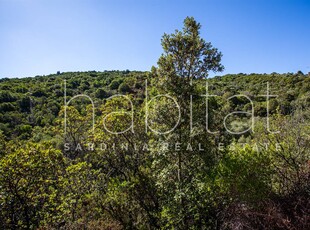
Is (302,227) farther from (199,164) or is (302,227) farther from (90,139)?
(90,139)

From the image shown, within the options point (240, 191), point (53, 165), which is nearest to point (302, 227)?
point (240, 191)

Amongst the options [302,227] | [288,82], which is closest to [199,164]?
[302,227]

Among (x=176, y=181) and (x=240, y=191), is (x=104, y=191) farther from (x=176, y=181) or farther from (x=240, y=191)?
(x=240, y=191)

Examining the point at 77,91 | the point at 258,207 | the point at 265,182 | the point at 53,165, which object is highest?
the point at 77,91

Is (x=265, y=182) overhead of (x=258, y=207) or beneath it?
overhead

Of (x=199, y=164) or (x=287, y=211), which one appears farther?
(x=199, y=164)

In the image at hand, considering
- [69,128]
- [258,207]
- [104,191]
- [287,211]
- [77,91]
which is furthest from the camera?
[77,91]

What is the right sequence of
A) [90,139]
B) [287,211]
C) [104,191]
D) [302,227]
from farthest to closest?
[90,139]
[104,191]
[287,211]
[302,227]

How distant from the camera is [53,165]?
9.23 m

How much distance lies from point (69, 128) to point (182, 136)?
7951 millimetres

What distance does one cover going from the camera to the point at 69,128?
14266 mm

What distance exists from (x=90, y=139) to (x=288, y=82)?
41.8 m

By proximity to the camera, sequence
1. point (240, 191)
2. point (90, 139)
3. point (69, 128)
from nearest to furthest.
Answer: point (240, 191)
point (90, 139)
point (69, 128)

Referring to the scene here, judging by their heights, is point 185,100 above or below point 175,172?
above
